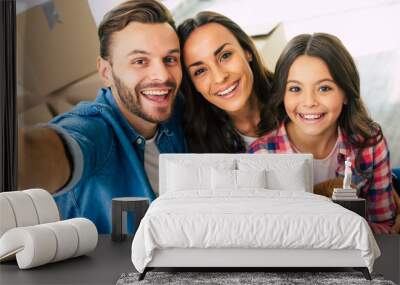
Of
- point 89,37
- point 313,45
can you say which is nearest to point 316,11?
point 313,45

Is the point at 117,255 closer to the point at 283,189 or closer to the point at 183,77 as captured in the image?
the point at 283,189

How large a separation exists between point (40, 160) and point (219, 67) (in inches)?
89.8

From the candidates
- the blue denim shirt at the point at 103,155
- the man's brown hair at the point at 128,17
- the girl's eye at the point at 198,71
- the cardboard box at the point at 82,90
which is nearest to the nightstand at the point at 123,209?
the blue denim shirt at the point at 103,155

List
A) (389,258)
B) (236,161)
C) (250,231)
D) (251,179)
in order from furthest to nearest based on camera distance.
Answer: (236,161)
(251,179)
(389,258)
(250,231)

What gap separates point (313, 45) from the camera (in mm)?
7164

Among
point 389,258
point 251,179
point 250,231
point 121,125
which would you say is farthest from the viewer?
point 121,125

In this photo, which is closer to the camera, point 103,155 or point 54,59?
point 103,155

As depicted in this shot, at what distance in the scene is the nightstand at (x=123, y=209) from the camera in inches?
259

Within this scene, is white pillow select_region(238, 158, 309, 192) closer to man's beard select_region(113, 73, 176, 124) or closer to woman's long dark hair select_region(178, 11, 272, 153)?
woman's long dark hair select_region(178, 11, 272, 153)

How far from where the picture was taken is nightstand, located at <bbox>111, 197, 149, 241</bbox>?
6566 mm

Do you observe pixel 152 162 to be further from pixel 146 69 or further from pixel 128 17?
pixel 128 17

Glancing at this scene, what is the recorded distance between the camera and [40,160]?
7.34m

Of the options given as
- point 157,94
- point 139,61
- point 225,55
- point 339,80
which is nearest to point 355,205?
point 339,80

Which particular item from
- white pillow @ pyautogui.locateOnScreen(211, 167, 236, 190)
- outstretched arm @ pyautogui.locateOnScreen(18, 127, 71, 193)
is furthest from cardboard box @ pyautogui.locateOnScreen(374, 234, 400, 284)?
outstretched arm @ pyautogui.locateOnScreen(18, 127, 71, 193)
